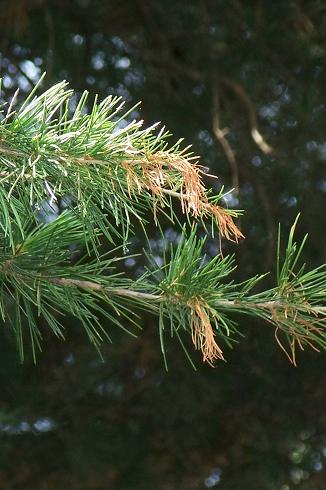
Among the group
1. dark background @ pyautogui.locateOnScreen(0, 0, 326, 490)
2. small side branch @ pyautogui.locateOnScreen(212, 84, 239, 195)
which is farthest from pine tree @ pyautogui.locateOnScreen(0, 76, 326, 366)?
small side branch @ pyautogui.locateOnScreen(212, 84, 239, 195)

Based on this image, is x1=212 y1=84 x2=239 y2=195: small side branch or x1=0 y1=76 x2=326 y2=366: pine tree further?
x1=212 y1=84 x2=239 y2=195: small side branch

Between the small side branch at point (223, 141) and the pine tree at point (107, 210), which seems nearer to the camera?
the pine tree at point (107, 210)

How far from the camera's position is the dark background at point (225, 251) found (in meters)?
1.60

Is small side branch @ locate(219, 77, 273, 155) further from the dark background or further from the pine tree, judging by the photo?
the pine tree

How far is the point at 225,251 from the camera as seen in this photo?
5.64 feet

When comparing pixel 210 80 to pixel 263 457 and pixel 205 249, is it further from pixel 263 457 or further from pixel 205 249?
pixel 263 457

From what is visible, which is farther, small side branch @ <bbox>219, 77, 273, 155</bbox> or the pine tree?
small side branch @ <bbox>219, 77, 273, 155</bbox>

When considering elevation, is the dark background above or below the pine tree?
below

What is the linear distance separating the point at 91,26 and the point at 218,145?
1.19 ft

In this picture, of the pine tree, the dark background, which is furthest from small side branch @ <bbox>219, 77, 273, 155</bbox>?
the pine tree

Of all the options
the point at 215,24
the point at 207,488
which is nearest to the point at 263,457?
the point at 207,488

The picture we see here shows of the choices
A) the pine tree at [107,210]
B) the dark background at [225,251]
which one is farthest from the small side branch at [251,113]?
the pine tree at [107,210]

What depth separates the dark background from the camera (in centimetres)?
160

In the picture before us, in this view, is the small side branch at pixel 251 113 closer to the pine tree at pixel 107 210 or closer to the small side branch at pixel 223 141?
the small side branch at pixel 223 141
